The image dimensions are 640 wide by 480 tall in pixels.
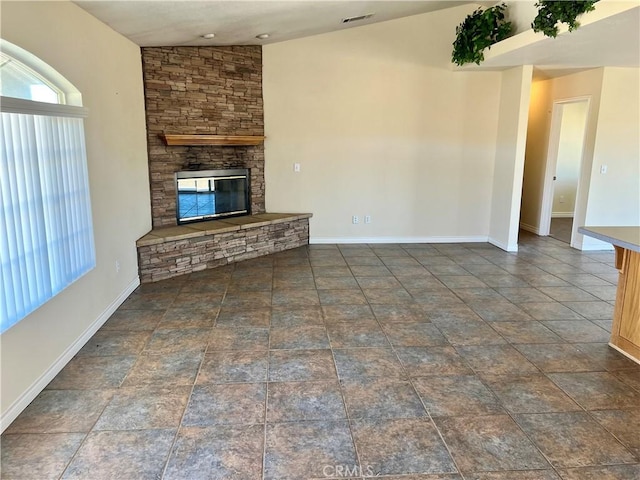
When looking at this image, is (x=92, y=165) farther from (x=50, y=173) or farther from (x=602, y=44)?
(x=602, y=44)

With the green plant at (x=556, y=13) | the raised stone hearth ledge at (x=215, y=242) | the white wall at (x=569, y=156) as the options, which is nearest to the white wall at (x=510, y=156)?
the green plant at (x=556, y=13)

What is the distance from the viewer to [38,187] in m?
2.55

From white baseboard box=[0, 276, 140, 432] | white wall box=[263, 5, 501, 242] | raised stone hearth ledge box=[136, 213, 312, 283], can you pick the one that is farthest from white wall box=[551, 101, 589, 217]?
white baseboard box=[0, 276, 140, 432]

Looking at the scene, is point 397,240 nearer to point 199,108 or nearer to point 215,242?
point 215,242

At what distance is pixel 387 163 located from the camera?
6.29 meters

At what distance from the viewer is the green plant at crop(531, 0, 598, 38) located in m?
3.49

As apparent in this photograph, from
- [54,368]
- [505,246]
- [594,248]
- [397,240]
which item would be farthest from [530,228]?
[54,368]

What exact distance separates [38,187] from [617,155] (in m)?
6.48

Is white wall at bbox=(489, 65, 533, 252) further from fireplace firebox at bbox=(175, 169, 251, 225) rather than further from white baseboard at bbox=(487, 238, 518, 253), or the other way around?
fireplace firebox at bbox=(175, 169, 251, 225)

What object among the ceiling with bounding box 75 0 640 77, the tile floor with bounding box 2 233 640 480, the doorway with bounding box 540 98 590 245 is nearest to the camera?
the tile floor with bounding box 2 233 640 480

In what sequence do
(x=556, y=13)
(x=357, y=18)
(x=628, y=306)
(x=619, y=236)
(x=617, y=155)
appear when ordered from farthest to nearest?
(x=617, y=155)
(x=357, y=18)
(x=556, y=13)
(x=628, y=306)
(x=619, y=236)

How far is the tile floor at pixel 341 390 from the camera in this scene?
200cm

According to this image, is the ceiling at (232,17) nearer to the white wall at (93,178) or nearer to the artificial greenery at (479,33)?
the white wall at (93,178)

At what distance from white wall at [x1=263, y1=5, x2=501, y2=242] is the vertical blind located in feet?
10.8
